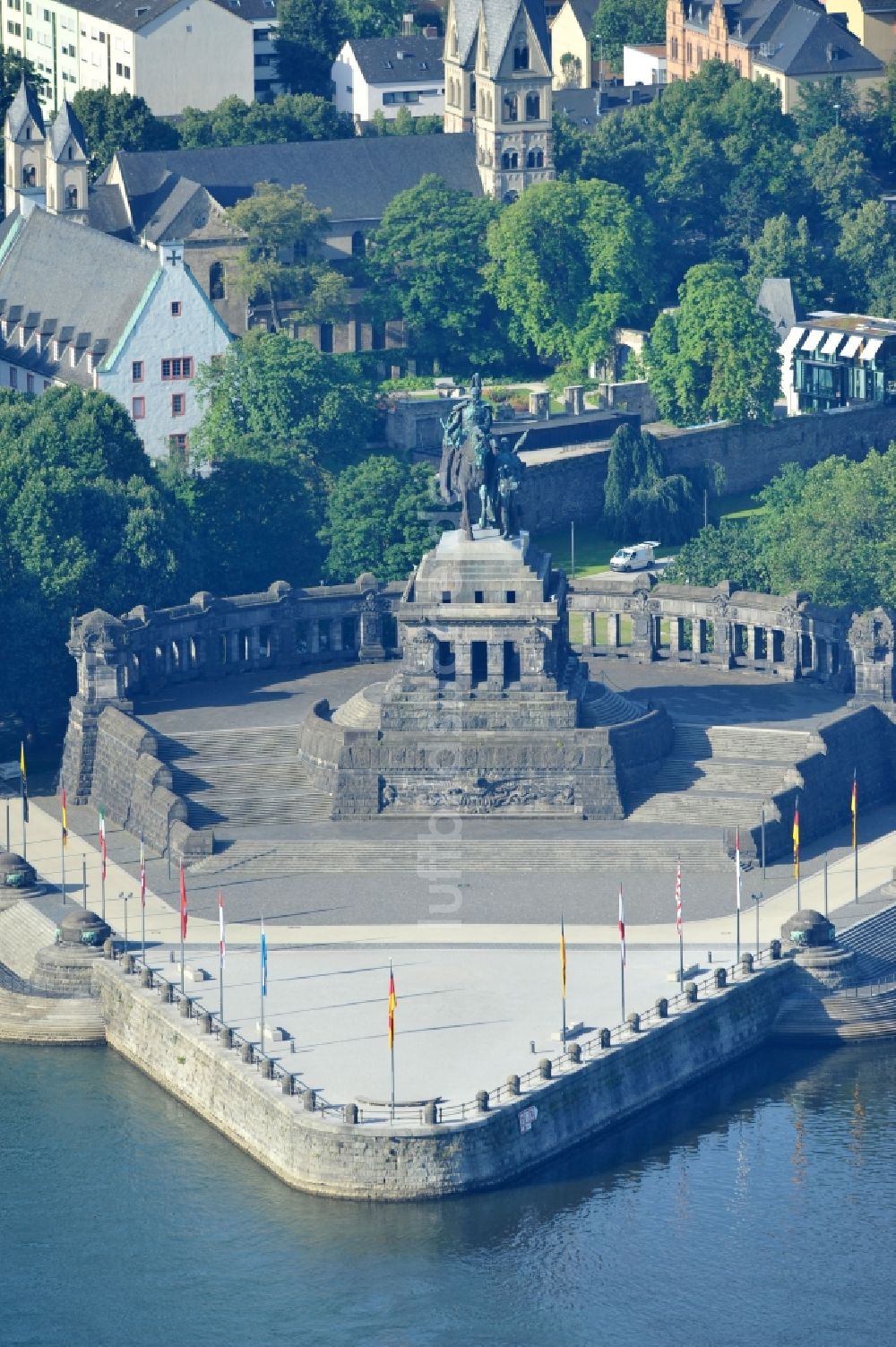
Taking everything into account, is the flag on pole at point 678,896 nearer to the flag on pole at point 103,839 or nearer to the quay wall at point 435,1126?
the quay wall at point 435,1126

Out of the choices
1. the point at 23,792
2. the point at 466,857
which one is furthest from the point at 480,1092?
the point at 23,792

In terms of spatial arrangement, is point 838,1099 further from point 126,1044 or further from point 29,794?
point 29,794

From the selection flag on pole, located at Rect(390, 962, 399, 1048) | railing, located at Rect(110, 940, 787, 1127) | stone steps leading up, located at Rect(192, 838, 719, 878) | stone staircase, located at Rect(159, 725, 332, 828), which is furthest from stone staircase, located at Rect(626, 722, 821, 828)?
flag on pole, located at Rect(390, 962, 399, 1048)

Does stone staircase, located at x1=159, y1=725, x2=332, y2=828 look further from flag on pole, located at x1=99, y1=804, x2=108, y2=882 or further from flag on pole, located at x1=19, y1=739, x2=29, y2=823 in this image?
flag on pole, located at x1=19, y1=739, x2=29, y2=823

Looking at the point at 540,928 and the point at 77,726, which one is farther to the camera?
the point at 77,726

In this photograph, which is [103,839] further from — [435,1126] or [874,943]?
[874,943]

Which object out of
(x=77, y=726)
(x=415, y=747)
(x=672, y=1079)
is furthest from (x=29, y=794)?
(x=672, y=1079)

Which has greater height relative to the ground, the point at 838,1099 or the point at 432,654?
the point at 432,654
